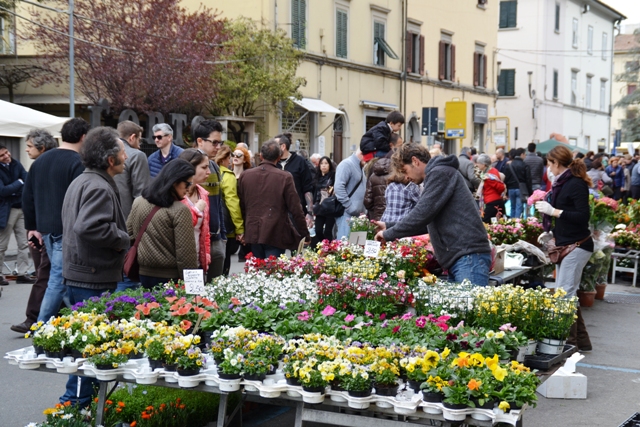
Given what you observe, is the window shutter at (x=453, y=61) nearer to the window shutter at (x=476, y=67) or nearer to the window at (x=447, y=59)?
the window at (x=447, y=59)

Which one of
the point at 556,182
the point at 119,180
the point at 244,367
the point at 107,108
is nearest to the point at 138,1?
the point at 107,108

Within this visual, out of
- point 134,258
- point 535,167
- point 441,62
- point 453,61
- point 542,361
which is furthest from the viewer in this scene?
point 453,61

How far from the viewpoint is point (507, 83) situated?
136 ft

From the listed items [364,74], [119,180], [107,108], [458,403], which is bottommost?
[458,403]

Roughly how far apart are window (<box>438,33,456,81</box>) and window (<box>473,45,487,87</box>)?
2333mm

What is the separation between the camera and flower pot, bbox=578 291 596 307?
9953 millimetres

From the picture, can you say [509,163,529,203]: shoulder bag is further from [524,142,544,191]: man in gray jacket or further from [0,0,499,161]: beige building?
[0,0,499,161]: beige building

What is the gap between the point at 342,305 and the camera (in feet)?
17.6

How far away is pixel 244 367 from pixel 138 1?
636 inches

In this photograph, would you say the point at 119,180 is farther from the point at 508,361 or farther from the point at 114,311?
the point at 508,361

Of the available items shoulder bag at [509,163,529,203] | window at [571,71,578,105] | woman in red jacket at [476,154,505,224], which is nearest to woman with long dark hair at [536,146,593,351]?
woman in red jacket at [476,154,505,224]

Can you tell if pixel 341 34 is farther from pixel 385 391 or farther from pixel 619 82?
pixel 619 82

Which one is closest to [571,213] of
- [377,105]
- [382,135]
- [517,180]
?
[382,135]

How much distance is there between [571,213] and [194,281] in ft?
12.6
